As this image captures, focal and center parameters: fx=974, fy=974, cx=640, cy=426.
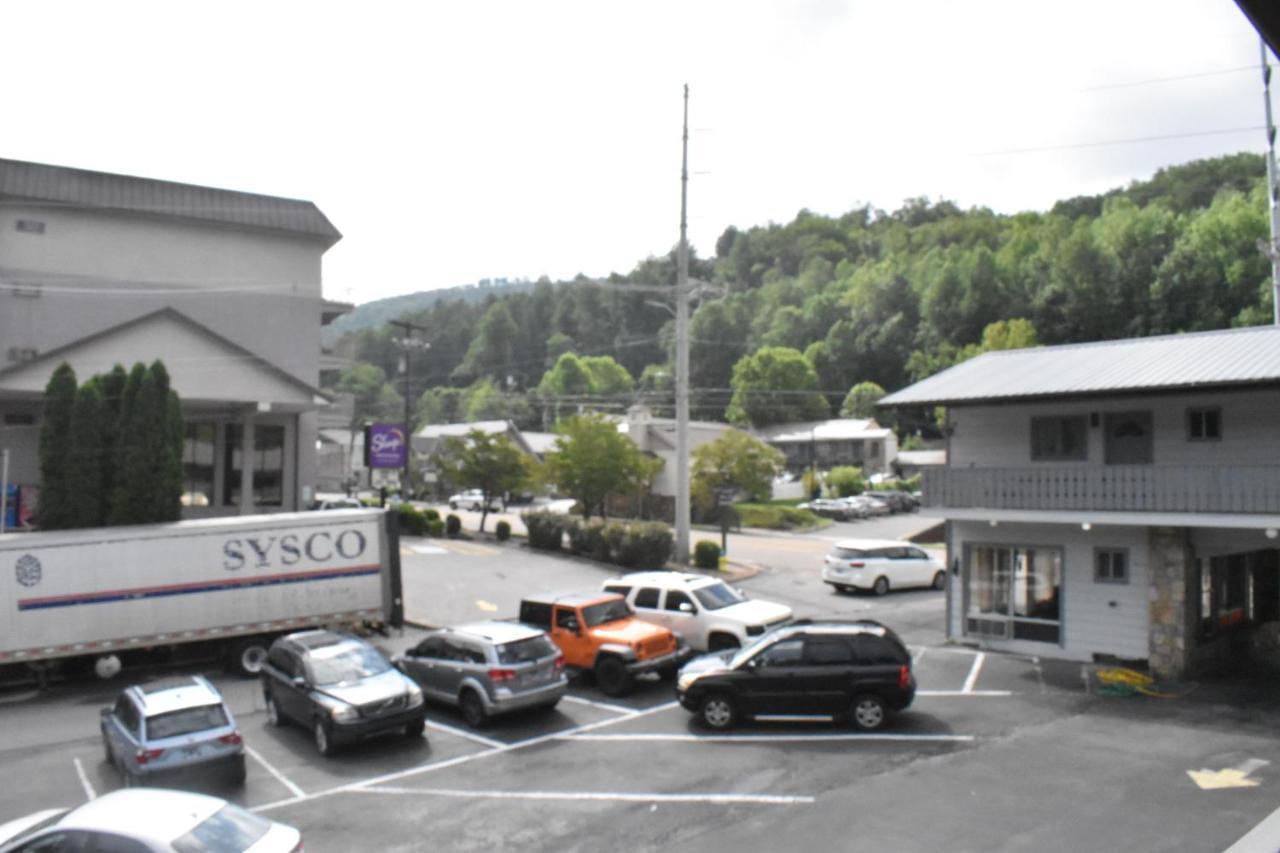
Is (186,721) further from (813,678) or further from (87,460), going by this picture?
(87,460)

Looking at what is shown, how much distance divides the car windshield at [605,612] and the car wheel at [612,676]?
920 mm

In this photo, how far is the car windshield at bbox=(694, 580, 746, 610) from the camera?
2039 centimetres

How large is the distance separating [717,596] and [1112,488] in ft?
26.6

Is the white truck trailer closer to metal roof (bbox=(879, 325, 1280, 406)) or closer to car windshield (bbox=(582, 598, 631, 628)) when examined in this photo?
car windshield (bbox=(582, 598, 631, 628))

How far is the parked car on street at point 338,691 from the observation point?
49.5 ft

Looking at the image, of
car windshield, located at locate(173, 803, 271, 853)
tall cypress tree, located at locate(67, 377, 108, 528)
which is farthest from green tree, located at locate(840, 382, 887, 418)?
car windshield, located at locate(173, 803, 271, 853)

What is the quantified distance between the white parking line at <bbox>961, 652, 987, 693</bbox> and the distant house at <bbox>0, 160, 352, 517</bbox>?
22.9 metres

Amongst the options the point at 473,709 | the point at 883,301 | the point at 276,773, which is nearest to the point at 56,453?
the point at 276,773

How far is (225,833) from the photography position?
7.84 meters

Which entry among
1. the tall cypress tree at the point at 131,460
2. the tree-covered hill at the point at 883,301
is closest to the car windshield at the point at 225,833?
the tall cypress tree at the point at 131,460

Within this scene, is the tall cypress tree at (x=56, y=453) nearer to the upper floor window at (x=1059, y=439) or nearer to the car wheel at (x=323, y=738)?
the car wheel at (x=323, y=738)

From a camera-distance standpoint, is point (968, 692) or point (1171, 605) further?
point (1171, 605)

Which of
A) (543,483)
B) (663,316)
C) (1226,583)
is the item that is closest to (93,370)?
(543,483)

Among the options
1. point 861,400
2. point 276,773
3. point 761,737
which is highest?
point 861,400
